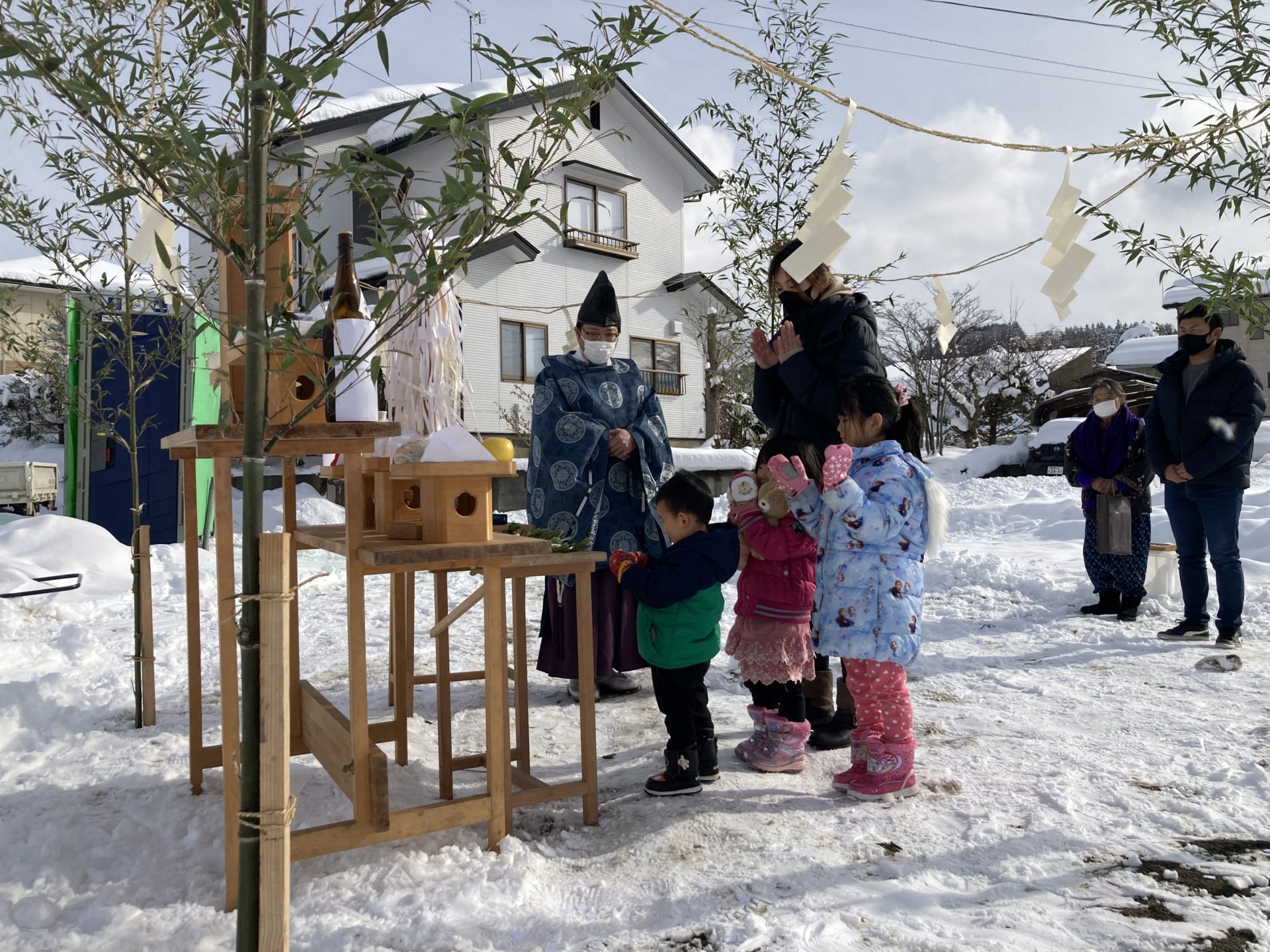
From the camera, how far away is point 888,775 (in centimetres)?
308

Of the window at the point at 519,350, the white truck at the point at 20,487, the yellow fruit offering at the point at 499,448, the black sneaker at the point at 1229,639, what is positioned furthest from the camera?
the window at the point at 519,350

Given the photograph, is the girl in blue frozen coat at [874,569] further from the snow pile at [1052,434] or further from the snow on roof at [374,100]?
the snow pile at [1052,434]

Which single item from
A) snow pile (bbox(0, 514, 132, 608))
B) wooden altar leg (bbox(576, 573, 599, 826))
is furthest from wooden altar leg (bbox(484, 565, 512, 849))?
snow pile (bbox(0, 514, 132, 608))

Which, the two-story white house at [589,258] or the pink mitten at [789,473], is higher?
the two-story white house at [589,258]

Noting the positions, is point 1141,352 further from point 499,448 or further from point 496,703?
point 496,703

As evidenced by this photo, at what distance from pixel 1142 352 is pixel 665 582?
2958 cm

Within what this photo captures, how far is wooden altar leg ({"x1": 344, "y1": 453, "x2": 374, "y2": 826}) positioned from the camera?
2510mm

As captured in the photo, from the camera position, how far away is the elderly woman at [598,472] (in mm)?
4230

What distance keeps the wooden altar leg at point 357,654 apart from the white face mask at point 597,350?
74.3 inches

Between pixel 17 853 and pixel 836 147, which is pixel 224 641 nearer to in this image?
pixel 17 853

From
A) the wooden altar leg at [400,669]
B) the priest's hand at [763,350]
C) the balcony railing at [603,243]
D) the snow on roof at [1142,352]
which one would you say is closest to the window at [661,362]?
the balcony railing at [603,243]

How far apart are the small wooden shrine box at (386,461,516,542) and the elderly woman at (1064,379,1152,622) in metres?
5.15

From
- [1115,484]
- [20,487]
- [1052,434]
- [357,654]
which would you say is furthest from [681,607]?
[1052,434]

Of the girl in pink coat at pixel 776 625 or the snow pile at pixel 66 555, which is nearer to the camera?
the girl in pink coat at pixel 776 625
